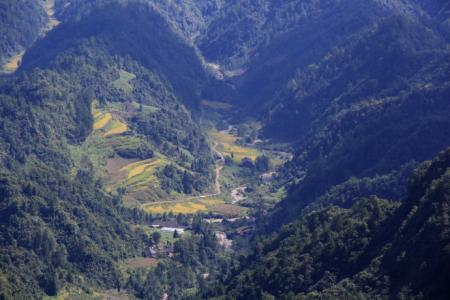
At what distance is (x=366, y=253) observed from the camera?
12131cm

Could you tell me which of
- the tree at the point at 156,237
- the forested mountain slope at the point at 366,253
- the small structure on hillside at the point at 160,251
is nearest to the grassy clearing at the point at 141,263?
the small structure on hillside at the point at 160,251

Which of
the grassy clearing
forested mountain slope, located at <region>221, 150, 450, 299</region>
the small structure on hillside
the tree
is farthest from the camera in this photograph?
the tree

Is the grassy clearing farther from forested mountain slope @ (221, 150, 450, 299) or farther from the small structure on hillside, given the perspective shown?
forested mountain slope @ (221, 150, 450, 299)

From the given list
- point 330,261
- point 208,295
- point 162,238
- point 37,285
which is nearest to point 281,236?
A: point 208,295

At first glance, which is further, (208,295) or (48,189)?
(48,189)

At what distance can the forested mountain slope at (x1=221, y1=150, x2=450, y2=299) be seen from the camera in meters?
104

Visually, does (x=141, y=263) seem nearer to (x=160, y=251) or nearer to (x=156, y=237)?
(x=160, y=251)

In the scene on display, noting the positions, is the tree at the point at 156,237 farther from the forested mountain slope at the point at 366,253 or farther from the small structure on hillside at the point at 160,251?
the forested mountain slope at the point at 366,253

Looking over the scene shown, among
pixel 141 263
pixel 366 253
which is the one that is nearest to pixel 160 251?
pixel 141 263

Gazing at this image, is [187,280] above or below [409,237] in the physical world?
below

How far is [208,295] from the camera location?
484ft

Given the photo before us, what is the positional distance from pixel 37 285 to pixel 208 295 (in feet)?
91.9

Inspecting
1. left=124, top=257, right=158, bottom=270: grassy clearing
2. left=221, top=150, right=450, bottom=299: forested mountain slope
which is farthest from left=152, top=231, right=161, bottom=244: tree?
left=221, top=150, right=450, bottom=299: forested mountain slope

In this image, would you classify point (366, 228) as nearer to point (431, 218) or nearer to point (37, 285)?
point (431, 218)
